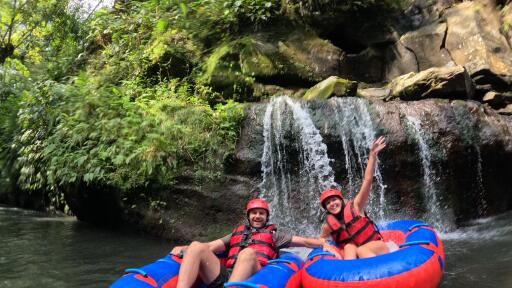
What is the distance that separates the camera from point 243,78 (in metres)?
8.91

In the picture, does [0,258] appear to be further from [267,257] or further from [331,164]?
[331,164]

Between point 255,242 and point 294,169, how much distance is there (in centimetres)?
332

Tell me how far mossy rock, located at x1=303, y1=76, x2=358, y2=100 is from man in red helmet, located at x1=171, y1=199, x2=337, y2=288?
4.46 metres

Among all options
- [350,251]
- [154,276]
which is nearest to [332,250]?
[350,251]

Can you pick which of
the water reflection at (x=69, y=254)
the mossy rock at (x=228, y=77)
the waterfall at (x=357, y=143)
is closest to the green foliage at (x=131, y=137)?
the mossy rock at (x=228, y=77)

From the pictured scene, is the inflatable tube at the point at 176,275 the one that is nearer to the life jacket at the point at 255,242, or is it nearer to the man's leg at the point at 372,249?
the life jacket at the point at 255,242

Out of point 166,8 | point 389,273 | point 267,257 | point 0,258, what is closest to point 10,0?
point 166,8

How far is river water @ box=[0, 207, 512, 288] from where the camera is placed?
4.72 meters

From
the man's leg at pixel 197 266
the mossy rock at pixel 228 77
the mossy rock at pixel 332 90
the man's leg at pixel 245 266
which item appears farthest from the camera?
the mossy rock at pixel 228 77

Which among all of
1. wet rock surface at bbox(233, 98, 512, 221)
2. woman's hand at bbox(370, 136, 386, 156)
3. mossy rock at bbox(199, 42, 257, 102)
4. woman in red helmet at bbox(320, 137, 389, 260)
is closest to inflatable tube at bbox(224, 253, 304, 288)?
woman in red helmet at bbox(320, 137, 389, 260)

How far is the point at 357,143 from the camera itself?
7.61 meters

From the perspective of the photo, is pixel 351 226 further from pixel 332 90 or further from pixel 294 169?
pixel 332 90

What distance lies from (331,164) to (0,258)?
16.6 feet

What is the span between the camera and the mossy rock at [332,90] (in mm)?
8484
